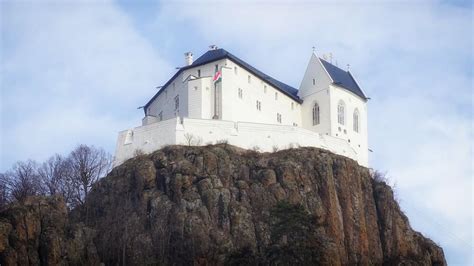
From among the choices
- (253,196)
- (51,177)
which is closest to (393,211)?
(253,196)

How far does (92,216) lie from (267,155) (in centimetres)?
1542

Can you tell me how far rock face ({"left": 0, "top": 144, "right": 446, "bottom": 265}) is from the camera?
65.7 metres

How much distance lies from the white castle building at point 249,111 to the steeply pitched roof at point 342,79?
0.10 m

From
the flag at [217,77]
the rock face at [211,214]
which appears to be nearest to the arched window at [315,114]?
the rock face at [211,214]

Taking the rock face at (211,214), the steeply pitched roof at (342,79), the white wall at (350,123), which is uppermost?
the steeply pitched roof at (342,79)

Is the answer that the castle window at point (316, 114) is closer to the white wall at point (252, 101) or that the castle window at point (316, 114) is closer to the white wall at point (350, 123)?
the white wall at point (252, 101)

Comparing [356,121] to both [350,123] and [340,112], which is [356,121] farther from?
[340,112]

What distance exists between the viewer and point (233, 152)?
7662cm

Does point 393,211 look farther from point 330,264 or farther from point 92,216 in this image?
point 92,216

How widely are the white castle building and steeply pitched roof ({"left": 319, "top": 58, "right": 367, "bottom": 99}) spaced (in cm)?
10

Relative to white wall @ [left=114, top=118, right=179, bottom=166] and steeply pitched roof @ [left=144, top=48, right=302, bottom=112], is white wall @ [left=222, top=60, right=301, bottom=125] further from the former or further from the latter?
white wall @ [left=114, top=118, right=179, bottom=166]

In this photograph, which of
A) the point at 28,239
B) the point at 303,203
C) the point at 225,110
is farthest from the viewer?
the point at 225,110

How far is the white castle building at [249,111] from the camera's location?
78.8m

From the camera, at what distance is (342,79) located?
9181cm
